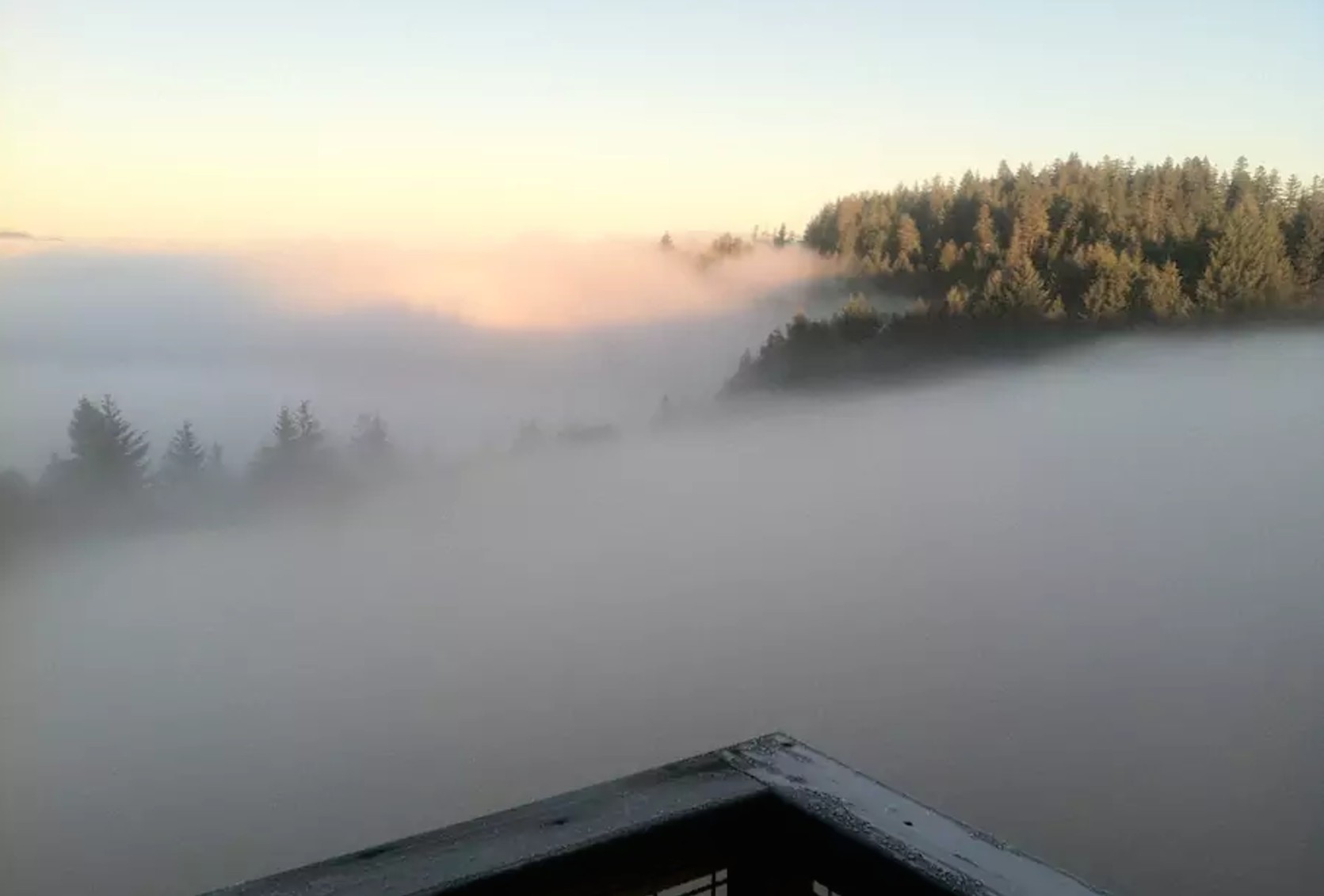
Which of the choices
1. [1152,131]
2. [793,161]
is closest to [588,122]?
[793,161]

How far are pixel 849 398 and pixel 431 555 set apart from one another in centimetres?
98

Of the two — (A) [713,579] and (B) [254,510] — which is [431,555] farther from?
(A) [713,579]

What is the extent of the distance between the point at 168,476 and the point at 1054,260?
1.91 m

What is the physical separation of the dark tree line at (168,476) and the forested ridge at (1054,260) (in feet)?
2.91

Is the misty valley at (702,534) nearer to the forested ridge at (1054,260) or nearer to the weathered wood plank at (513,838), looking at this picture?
the forested ridge at (1054,260)

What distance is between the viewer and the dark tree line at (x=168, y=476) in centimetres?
192

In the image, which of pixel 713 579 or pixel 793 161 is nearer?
pixel 713 579

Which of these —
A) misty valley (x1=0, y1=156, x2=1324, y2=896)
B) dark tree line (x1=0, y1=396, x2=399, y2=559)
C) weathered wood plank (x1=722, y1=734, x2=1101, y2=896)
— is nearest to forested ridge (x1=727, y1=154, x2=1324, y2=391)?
misty valley (x1=0, y1=156, x2=1324, y2=896)

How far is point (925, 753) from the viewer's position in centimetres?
234

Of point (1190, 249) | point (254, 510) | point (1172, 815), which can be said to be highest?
point (1190, 249)

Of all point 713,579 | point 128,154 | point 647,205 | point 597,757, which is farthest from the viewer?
point 647,205

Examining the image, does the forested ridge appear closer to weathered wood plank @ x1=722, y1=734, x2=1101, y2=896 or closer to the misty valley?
the misty valley

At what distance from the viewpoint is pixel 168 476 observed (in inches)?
80.7

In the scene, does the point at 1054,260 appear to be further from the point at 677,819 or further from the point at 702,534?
the point at 677,819
